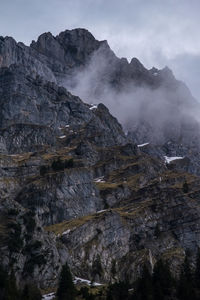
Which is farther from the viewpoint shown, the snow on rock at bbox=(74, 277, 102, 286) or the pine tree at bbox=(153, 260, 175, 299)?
the snow on rock at bbox=(74, 277, 102, 286)

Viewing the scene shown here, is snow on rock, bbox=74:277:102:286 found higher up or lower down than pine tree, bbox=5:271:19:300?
higher up

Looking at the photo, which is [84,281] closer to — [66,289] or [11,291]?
[66,289]

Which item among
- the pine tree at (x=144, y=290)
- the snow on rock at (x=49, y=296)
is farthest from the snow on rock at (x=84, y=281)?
the pine tree at (x=144, y=290)

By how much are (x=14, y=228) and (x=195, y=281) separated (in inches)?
2315

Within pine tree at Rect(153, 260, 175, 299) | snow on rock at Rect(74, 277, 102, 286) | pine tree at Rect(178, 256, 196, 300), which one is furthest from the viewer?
snow on rock at Rect(74, 277, 102, 286)

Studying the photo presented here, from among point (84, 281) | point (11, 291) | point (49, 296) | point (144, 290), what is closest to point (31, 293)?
point (49, 296)

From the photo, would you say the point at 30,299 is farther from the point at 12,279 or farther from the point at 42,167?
the point at 42,167

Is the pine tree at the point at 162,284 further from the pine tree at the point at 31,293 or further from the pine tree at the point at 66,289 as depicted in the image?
the pine tree at the point at 31,293

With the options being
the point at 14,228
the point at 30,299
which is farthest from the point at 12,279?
the point at 14,228

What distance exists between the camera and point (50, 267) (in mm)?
142500

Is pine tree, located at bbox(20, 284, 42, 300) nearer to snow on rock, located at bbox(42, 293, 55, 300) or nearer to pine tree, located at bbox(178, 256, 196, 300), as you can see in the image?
snow on rock, located at bbox(42, 293, 55, 300)

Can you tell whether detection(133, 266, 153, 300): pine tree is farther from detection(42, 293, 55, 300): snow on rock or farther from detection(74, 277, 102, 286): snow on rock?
detection(74, 277, 102, 286): snow on rock

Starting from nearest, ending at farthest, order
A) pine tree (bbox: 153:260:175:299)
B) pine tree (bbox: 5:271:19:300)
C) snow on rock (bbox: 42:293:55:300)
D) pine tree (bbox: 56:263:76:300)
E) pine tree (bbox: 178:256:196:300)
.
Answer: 1. pine tree (bbox: 5:271:19:300)
2. pine tree (bbox: 178:256:196:300)
3. pine tree (bbox: 153:260:175:299)
4. pine tree (bbox: 56:263:76:300)
5. snow on rock (bbox: 42:293:55:300)

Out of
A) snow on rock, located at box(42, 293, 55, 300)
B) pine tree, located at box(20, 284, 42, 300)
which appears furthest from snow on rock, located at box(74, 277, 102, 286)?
pine tree, located at box(20, 284, 42, 300)
